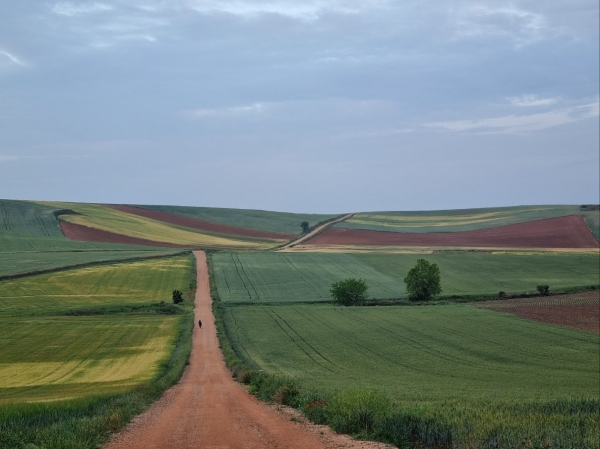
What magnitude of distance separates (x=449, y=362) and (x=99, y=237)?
300 ft

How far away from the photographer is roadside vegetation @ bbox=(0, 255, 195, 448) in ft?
61.2

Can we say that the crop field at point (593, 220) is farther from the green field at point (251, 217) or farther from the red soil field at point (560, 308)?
the green field at point (251, 217)

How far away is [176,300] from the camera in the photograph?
6681cm

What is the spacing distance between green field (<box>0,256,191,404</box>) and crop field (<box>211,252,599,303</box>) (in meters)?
9.22

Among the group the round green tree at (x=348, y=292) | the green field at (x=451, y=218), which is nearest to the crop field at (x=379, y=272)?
the round green tree at (x=348, y=292)

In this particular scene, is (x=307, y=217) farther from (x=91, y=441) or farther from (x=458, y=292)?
(x=91, y=441)

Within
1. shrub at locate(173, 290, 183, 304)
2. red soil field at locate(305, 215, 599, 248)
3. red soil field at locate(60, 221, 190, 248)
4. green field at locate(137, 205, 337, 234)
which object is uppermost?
green field at locate(137, 205, 337, 234)

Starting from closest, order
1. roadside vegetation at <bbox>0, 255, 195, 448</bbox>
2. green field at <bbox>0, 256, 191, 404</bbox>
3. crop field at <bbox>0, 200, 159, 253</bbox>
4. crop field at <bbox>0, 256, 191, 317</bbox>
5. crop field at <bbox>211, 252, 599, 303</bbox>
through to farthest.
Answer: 1. roadside vegetation at <bbox>0, 255, 195, 448</bbox>
2. green field at <bbox>0, 256, 191, 404</bbox>
3. crop field at <bbox>0, 256, 191, 317</bbox>
4. crop field at <bbox>211, 252, 599, 303</bbox>
5. crop field at <bbox>0, 200, 159, 253</bbox>

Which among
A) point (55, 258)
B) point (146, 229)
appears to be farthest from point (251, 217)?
point (55, 258)

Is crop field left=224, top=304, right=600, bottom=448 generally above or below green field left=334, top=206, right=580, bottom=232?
below

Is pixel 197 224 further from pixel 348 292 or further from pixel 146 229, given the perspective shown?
pixel 348 292

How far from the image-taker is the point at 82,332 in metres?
47.1

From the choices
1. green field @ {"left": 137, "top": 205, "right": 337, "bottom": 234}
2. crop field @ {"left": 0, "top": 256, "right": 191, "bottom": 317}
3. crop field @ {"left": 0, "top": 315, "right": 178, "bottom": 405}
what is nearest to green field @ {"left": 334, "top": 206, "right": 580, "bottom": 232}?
green field @ {"left": 137, "top": 205, "right": 337, "bottom": 234}

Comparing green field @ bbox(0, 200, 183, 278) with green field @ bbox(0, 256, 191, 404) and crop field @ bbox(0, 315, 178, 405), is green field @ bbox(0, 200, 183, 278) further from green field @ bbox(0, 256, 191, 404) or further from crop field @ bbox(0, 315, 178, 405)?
crop field @ bbox(0, 315, 178, 405)
